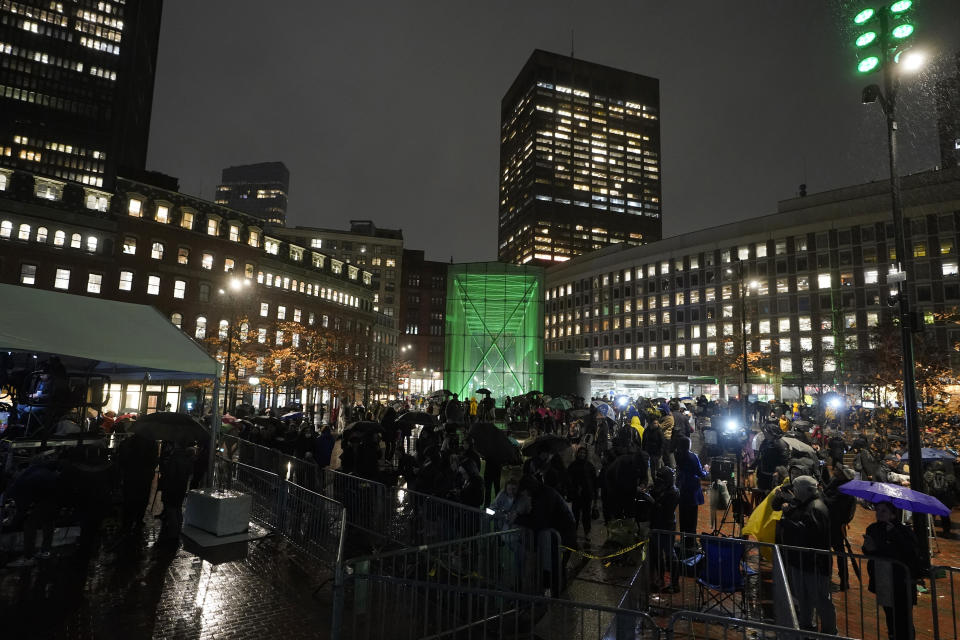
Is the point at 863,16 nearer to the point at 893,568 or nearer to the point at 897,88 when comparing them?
the point at 897,88

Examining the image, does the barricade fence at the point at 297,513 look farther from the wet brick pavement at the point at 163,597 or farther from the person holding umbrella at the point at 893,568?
the person holding umbrella at the point at 893,568

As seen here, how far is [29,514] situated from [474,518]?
22.9ft

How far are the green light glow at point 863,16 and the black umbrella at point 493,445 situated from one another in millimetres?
9450

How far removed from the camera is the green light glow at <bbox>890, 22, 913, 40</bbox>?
25.3ft

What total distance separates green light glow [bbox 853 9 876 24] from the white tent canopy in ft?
42.3

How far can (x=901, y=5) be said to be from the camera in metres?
7.59

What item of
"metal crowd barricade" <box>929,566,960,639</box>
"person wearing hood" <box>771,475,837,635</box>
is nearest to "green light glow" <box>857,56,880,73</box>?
"person wearing hood" <box>771,475,837,635</box>

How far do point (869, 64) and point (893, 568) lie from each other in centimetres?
758

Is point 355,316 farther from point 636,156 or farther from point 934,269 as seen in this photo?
point 636,156

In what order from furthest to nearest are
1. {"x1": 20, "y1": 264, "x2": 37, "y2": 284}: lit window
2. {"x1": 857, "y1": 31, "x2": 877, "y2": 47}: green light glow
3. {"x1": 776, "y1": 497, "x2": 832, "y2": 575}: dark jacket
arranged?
{"x1": 20, "y1": 264, "x2": 37, "y2": 284}: lit window, {"x1": 857, "y1": 31, "x2": 877, "y2": 47}: green light glow, {"x1": 776, "y1": 497, "x2": 832, "y2": 575}: dark jacket

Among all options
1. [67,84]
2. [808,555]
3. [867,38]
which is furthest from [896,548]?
[67,84]

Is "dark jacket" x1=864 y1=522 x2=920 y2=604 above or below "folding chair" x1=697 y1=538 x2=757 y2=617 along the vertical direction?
above

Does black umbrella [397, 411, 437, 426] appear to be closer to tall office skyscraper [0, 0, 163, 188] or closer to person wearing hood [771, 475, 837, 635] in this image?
person wearing hood [771, 475, 837, 635]

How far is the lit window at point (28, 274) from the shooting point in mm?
42022
